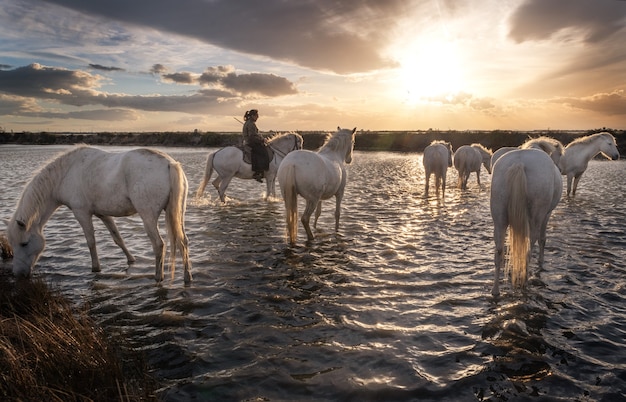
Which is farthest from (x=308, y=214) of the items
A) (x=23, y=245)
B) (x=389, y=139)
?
(x=389, y=139)

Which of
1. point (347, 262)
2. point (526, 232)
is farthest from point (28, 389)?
point (526, 232)

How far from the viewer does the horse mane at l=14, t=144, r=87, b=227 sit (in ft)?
20.3

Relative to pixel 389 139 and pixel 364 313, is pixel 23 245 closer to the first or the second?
pixel 364 313

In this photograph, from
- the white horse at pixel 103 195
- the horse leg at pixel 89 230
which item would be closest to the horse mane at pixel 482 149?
the white horse at pixel 103 195

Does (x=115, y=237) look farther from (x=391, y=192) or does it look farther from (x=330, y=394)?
(x=391, y=192)

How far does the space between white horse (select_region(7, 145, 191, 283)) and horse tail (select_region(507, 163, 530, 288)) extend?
506cm

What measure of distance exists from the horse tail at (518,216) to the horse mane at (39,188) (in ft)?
24.1

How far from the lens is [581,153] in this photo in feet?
47.3

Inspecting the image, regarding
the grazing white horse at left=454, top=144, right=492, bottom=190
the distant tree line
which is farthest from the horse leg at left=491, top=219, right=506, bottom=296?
the distant tree line

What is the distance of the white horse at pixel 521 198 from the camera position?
5.06 m

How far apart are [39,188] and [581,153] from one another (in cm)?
1751

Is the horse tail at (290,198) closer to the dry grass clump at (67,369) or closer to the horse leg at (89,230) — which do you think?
the horse leg at (89,230)

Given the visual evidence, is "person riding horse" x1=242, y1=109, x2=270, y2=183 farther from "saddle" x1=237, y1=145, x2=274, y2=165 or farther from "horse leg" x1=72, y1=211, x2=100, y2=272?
"horse leg" x1=72, y1=211, x2=100, y2=272

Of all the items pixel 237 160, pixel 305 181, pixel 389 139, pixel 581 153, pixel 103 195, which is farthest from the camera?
pixel 389 139
